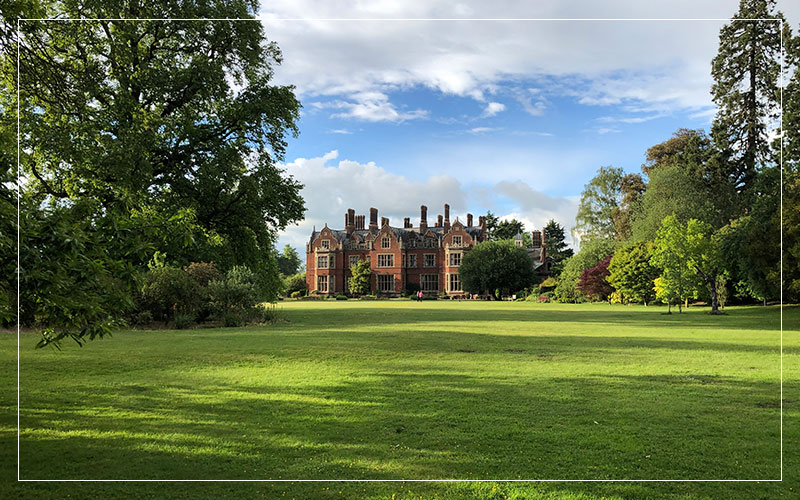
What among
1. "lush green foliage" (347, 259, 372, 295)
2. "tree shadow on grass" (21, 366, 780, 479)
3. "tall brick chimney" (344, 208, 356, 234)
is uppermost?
"tall brick chimney" (344, 208, 356, 234)

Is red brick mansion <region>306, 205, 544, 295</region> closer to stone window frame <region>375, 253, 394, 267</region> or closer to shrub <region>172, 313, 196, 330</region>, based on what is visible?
stone window frame <region>375, 253, 394, 267</region>

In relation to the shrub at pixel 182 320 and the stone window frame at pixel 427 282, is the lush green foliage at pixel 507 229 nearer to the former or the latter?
the stone window frame at pixel 427 282

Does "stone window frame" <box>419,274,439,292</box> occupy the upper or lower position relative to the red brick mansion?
lower

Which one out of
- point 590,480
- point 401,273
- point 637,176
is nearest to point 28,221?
point 590,480

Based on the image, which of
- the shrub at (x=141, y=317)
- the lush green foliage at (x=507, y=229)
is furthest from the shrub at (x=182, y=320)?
the lush green foliage at (x=507, y=229)

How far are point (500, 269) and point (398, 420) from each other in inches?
1564

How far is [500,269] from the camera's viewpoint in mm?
44250

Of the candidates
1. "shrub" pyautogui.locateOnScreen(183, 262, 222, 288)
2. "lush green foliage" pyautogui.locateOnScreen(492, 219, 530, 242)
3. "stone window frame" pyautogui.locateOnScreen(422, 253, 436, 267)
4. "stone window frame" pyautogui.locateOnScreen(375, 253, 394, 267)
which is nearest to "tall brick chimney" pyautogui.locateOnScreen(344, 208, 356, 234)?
"stone window frame" pyautogui.locateOnScreen(375, 253, 394, 267)

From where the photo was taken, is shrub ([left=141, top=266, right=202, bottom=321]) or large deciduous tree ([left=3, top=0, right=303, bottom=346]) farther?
shrub ([left=141, top=266, right=202, bottom=321])

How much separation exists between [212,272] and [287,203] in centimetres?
357

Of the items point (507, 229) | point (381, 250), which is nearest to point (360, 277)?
point (381, 250)

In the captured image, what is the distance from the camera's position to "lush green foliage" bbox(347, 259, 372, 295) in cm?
1257

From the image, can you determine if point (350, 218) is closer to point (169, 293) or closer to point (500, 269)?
point (169, 293)

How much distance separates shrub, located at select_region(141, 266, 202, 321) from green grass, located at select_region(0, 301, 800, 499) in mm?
5954
